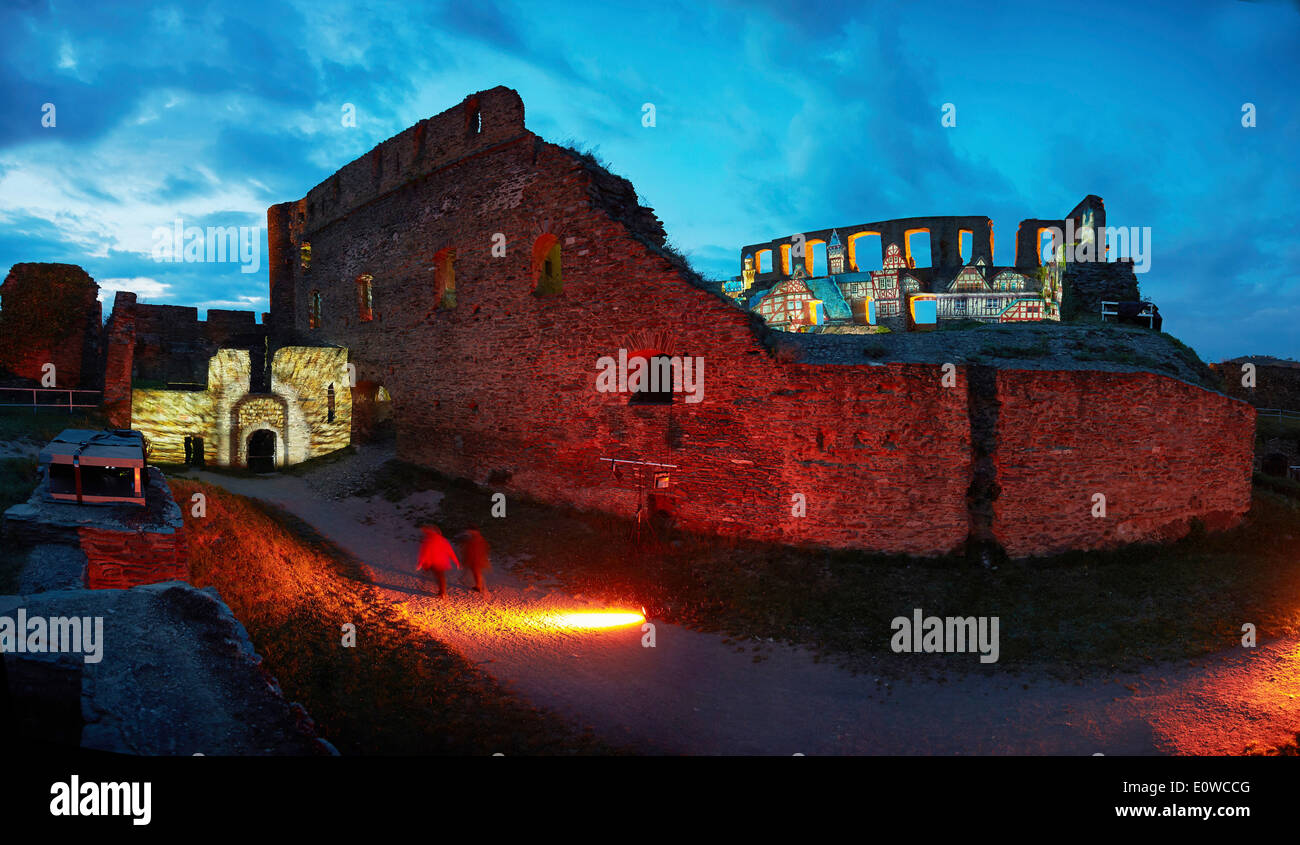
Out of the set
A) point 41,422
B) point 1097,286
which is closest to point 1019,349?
point 1097,286

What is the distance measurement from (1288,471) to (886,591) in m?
16.2

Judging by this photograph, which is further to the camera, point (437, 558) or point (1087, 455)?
point (1087, 455)

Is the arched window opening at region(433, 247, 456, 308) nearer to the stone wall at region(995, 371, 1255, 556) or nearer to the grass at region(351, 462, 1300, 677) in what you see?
the grass at region(351, 462, 1300, 677)

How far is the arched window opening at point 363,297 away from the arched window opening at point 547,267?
7.59 m

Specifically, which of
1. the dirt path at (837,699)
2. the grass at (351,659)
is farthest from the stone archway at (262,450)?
the dirt path at (837,699)

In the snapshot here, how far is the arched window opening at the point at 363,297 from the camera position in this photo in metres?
19.5

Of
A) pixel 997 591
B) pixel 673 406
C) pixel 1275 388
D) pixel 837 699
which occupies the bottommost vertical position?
pixel 837 699

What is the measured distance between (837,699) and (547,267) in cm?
1282

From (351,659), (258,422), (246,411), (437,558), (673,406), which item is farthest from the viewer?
(258,422)

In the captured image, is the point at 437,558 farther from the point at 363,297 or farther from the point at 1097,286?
the point at 1097,286

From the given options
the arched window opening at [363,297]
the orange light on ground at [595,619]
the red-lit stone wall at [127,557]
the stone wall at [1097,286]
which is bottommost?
the orange light on ground at [595,619]

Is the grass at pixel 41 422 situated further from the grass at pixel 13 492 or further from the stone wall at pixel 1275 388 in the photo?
the stone wall at pixel 1275 388

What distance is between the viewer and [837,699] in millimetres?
6352
